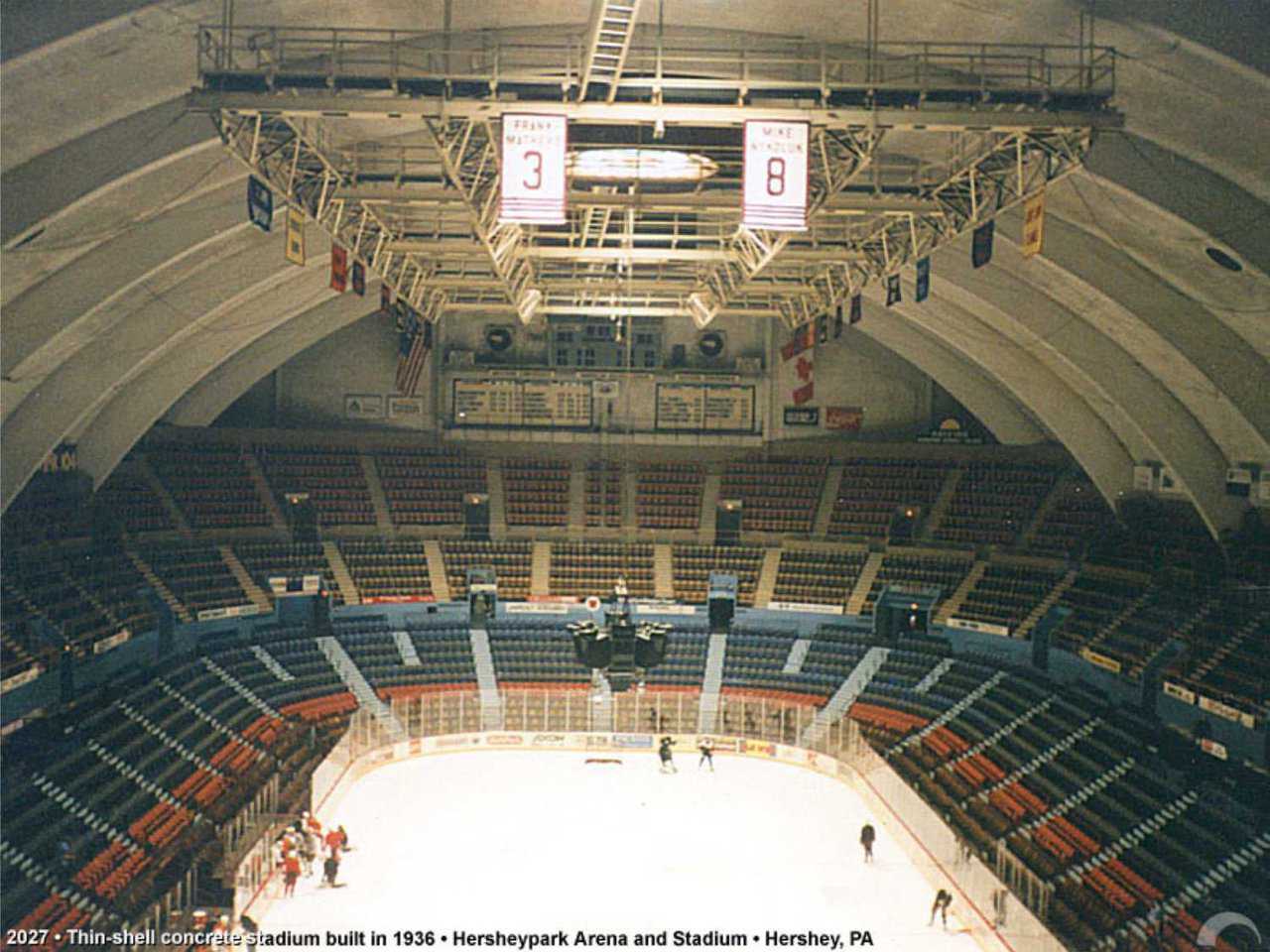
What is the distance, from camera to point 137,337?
87.3ft

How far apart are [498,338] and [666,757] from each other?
19.6m

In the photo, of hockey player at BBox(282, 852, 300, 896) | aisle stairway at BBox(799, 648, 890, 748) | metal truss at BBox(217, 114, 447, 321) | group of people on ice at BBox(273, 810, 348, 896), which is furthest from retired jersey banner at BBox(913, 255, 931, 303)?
hockey player at BBox(282, 852, 300, 896)

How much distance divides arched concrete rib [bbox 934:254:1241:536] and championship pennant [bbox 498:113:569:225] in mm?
16431

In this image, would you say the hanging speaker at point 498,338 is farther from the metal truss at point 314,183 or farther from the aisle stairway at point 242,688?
the aisle stairway at point 242,688

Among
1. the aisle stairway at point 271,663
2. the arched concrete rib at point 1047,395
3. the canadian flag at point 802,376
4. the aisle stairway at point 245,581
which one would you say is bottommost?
the aisle stairway at point 271,663

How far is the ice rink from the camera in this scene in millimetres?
18688

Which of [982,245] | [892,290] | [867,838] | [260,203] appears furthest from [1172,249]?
[260,203]

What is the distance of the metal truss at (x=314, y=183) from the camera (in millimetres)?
16000

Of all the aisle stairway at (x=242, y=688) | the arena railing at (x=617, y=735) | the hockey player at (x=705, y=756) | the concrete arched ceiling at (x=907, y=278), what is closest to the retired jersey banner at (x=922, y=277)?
the concrete arched ceiling at (x=907, y=278)

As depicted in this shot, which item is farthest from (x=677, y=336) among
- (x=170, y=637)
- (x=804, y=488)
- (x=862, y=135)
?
(x=862, y=135)

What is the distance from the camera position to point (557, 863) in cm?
2159

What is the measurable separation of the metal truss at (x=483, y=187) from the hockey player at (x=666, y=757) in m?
11.2

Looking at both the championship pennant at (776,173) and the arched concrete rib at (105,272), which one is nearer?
the championship pennant at (776,173)

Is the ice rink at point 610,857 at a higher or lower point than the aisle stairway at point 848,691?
lower
